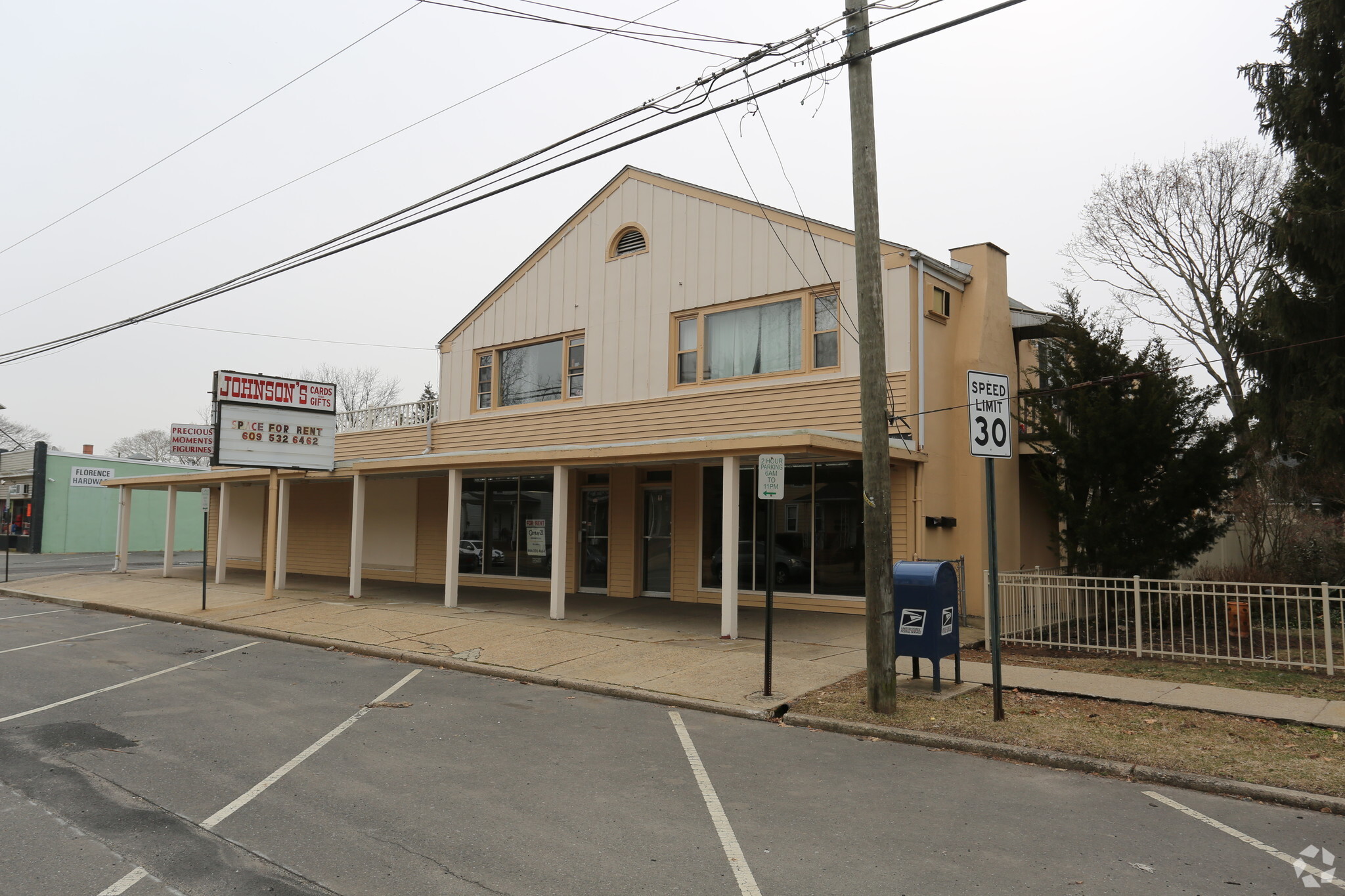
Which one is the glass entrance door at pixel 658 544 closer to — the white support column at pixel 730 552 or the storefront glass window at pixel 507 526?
the storefront glass window at pixel 507 526

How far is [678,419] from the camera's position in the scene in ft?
Answer: 56.0

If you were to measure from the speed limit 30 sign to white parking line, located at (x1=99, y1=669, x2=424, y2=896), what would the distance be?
6076mm

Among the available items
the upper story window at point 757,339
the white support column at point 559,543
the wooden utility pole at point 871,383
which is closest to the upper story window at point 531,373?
the upper story window at point 757,339

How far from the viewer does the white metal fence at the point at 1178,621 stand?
33.6 feet

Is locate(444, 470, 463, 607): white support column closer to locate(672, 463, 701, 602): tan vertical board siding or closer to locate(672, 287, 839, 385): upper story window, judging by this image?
locate(672, 463, 701, 602): tan vertical board siding

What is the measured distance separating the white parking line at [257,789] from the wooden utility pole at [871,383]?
483 centimetres

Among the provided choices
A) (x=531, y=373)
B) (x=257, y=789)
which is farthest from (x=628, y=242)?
(x=257, y=789)

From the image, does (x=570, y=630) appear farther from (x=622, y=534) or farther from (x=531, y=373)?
(x=531, y=373)

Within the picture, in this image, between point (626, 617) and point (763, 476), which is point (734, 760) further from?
point (626, 617)

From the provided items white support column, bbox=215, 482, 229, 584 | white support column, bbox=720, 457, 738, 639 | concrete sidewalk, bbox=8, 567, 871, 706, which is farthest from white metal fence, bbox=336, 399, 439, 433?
white support column, bbox=720, 457, 738, 639

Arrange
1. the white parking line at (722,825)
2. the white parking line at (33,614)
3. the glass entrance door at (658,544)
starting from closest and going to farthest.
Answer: the white parking line at (722,825) < the white parking line at (33,614) < the glass entrance door at (658,544)

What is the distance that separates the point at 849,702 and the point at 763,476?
2.41 metres

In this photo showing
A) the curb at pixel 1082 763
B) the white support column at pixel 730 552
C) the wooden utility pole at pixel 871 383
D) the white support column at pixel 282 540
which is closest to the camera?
the curb at pixel 1082 763

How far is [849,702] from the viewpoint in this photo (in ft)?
28.7
